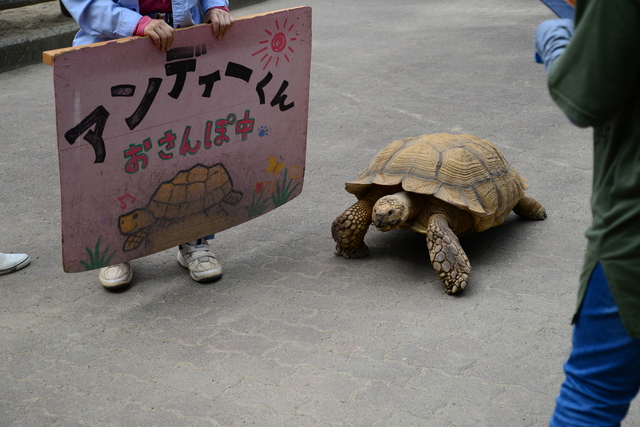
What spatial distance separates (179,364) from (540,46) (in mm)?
2222

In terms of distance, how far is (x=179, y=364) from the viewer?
10.4ft

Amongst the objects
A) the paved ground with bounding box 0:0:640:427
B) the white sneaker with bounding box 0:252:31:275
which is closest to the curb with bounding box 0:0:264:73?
the paved ground with bounding box 0:0:640:427

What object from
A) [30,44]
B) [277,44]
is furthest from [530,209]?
[30,44]

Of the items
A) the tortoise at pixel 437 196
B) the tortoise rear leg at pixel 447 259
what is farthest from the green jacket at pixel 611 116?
the tortoise at pixel 437 196

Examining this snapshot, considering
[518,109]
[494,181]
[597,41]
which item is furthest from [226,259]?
[518,109]

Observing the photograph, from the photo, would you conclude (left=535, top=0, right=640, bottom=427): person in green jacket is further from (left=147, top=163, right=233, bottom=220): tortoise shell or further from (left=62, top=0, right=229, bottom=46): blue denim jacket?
(left=147, top=163, right=233, bottom=220): tortoise shell

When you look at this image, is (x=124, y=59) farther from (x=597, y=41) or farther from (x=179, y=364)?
(x=597, y=41)

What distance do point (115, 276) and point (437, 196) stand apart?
1913 mm

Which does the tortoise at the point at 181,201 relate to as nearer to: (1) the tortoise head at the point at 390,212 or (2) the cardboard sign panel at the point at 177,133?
(2) the cardboard sign panel at the point at 177,133

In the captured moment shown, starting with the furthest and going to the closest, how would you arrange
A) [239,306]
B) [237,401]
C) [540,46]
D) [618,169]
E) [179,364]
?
[239,306] < [179,364] < [237,401] < [540,46] < [618,169]

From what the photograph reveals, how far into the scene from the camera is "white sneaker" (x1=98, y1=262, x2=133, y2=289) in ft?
12.5

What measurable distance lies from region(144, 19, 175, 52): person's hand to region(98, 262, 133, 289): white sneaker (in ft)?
4.36

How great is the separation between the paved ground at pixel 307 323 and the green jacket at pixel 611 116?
1.31 m

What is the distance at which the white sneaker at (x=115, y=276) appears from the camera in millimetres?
3809
